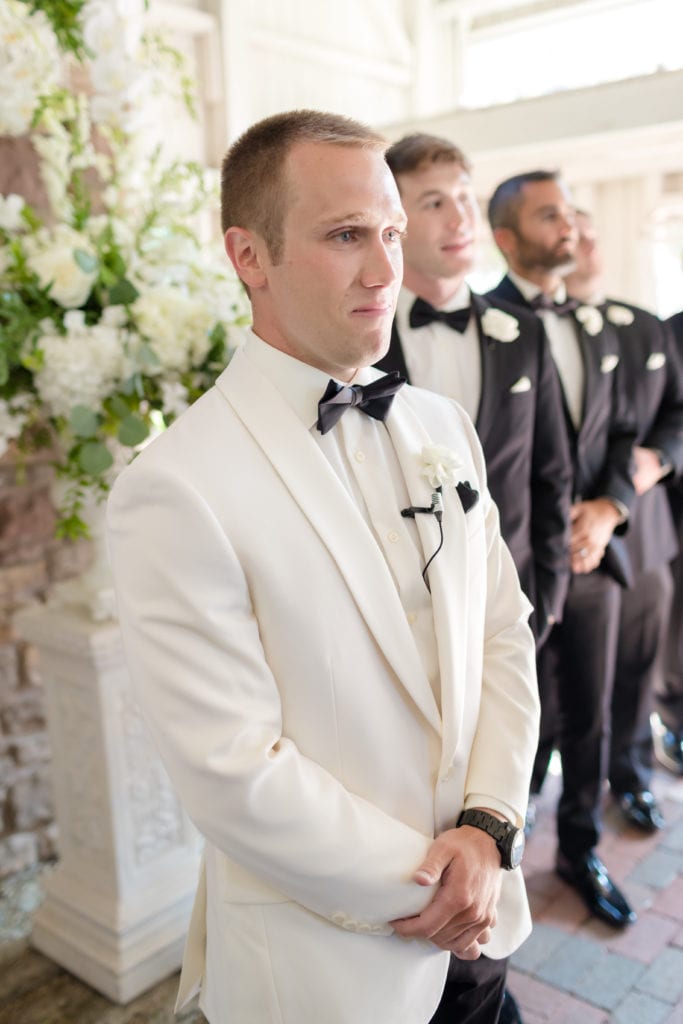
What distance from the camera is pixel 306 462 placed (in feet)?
4.45

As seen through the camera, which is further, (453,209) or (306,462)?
(453,209)

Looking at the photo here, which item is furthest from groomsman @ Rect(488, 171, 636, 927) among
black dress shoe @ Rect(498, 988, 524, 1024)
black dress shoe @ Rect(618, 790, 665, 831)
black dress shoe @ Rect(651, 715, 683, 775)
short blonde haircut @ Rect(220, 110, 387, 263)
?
short blonde haircut @ Rect(220, 110, 387, 263)

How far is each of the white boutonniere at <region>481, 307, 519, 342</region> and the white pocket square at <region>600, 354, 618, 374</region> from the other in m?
0.56

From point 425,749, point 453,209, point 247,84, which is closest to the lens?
point 425,749

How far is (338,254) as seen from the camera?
1.35 metres

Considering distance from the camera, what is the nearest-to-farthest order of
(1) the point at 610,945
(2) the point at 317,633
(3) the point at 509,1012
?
(2) the point at 317,633
(3) the point at 509,1012
(1) the point at 610,945

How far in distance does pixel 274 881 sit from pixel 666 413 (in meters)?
2.35

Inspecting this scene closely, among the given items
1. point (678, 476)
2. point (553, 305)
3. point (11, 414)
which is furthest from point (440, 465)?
point (678, 476)

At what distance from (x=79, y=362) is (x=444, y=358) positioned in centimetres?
90

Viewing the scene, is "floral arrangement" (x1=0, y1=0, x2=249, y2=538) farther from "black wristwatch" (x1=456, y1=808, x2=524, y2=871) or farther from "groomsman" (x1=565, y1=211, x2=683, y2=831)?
"groomsman" (x1=565, y1=211, x2=683, y2=831)

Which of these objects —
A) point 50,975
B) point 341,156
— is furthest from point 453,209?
point 50,975

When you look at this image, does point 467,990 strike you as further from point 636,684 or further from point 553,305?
point 553,305

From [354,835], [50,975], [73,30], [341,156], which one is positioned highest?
[73,30]

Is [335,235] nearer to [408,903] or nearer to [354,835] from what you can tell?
[354,835]
